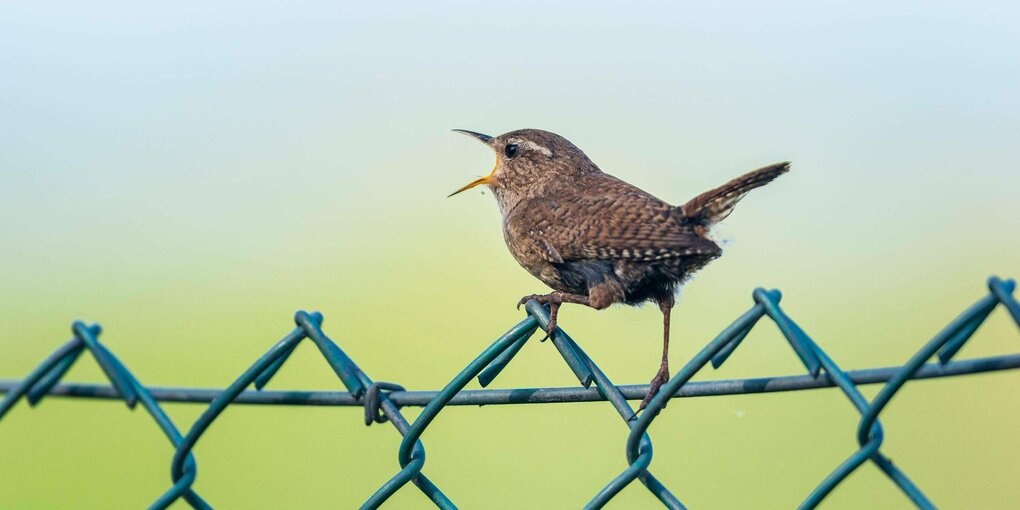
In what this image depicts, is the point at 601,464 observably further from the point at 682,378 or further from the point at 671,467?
the point at 682,378

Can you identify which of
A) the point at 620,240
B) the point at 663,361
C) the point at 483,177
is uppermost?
the point at 483,177

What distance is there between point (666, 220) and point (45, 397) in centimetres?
170

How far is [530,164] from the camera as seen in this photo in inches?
157

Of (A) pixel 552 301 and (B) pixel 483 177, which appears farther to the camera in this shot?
(B) pixel 483 177

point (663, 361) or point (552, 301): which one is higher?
point (552, 301)

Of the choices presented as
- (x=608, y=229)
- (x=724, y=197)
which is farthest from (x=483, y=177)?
(x=724, y=197)

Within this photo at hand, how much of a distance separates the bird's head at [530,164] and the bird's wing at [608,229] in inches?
17.6

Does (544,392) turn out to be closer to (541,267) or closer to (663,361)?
(663,361)

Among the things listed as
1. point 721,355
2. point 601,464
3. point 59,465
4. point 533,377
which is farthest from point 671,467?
point 721,355

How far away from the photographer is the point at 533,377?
225 inches

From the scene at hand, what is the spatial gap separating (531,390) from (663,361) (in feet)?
2.36

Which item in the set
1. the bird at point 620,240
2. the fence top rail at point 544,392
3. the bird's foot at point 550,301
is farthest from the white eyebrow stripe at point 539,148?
the fence top rail at point 544,392

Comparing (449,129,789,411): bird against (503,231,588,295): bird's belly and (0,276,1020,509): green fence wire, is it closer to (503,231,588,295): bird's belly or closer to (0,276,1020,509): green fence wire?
(503,231,588,295): bird's belly

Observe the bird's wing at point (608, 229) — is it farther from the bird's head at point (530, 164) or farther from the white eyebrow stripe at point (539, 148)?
the white eyebrow stripe at point (539, 148)
